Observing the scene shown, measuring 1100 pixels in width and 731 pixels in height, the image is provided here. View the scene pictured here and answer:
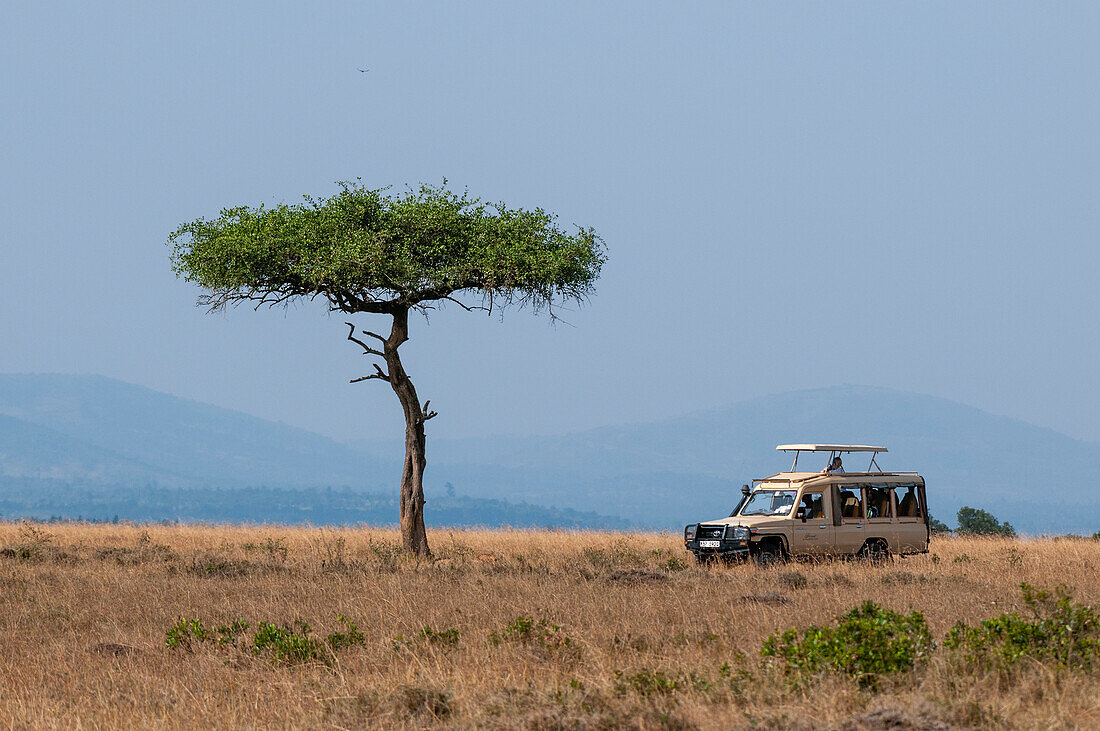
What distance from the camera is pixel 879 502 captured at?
23.3 meters

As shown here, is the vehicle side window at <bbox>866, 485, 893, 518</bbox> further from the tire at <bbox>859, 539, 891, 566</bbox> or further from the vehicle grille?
the vehicle grille

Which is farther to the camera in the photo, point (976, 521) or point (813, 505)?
point (976, 521)

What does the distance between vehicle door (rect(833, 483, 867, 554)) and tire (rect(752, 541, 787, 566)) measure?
143 centimetres

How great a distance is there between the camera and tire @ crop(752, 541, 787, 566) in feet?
69.4

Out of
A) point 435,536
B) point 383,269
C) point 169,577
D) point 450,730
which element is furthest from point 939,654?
point 435,536

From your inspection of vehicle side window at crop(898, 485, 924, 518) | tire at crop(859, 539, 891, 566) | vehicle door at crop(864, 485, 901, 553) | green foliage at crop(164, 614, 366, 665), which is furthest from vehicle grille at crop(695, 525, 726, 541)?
green foliage at crop(164, 614, 366, 665)

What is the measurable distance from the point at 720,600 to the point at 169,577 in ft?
34.6

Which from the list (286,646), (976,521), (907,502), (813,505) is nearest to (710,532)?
(813,505)

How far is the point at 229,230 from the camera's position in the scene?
1030 inches

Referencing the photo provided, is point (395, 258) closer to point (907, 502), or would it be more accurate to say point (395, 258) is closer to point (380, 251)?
point (380, 251)

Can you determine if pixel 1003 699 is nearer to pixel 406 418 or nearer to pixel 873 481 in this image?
pixel 873 481

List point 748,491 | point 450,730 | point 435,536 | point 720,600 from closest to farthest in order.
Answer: point 450,730 → point 720,600 → point 748,491 → point 435,536

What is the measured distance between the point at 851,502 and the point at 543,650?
1314cm

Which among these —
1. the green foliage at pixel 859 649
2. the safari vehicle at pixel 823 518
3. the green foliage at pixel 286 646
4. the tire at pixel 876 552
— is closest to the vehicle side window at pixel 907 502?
the safari vehicle at pixel 823 518
